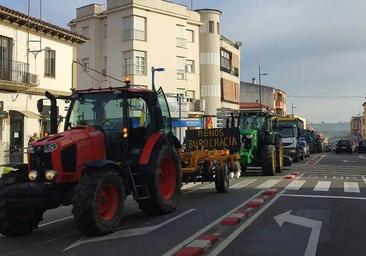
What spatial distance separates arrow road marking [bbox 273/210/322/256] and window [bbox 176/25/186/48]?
43987mm

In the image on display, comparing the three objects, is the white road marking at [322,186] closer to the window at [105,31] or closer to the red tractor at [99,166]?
the red tractor at [99,166]

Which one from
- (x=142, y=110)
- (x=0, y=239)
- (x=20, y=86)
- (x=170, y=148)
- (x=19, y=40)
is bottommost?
(x=0, y=239)

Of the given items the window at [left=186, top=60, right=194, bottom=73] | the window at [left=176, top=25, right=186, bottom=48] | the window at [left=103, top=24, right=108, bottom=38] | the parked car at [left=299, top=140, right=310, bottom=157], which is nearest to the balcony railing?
the parked car at [left=299, top=140, right=310, bottom=157]

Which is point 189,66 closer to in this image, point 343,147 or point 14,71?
point 343,147

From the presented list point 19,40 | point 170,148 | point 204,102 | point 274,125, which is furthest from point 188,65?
point 170,148

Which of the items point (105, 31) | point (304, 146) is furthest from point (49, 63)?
point (304, 146)

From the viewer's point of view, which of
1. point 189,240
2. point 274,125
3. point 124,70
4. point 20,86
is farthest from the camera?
point 124,70

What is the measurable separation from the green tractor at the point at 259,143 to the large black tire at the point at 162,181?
9.81m

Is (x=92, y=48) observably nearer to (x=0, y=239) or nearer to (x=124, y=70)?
(x=124, y=70)

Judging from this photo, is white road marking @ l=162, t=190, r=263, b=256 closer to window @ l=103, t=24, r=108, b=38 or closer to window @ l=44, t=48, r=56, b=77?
window @ l=44, t=48, r=56, b=77

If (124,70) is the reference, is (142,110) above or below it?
below

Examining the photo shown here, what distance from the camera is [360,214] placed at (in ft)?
38.5

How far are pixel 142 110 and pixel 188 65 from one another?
45.6 meters

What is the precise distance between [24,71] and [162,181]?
2147 cm
